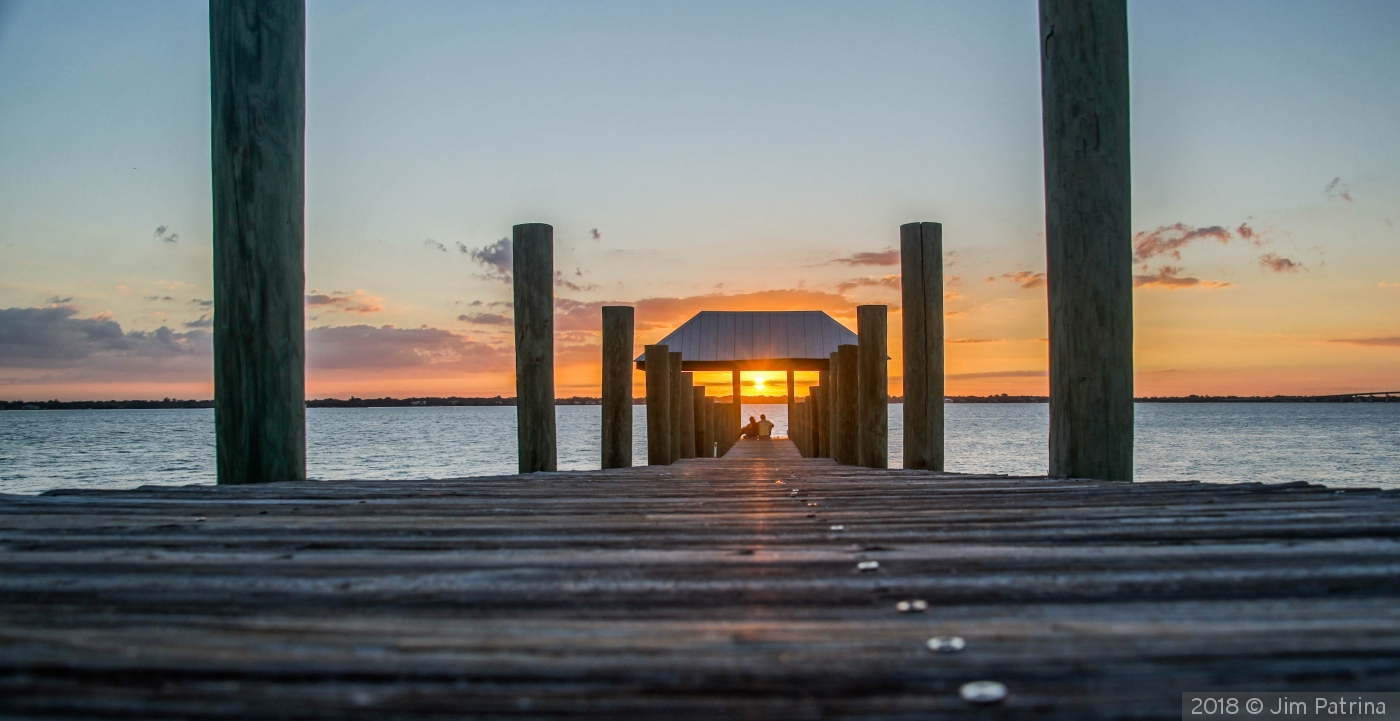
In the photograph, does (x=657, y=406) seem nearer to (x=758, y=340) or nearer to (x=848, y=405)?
(x=848, y=405)

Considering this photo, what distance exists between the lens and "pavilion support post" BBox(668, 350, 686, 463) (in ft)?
36.1

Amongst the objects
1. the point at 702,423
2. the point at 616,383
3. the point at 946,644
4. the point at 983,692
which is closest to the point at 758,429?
the point at 702,423

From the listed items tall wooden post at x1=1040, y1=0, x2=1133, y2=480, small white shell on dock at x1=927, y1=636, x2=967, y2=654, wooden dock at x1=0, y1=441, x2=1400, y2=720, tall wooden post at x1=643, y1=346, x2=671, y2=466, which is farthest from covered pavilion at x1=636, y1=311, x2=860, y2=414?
small white shell on dock at x1=927, y1=636, x2=967, y2=654

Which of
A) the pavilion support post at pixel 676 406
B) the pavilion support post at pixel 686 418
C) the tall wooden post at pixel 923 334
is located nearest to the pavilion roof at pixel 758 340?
the pavilion support post at pixel 686 418

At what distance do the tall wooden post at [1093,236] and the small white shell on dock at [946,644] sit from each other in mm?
2882

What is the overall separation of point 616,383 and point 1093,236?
5089mm

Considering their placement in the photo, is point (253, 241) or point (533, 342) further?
point (533, 342)

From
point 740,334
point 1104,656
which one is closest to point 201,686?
point 1104,656

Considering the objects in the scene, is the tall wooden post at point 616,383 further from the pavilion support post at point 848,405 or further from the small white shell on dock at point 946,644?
the small white shell on dock at point 946,644

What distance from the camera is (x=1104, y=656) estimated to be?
1256mm

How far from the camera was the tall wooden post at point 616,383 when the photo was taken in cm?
799

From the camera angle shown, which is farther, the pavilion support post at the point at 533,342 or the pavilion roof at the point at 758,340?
the pavilion roof at the point at 758,340

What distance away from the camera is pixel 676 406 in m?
11.6

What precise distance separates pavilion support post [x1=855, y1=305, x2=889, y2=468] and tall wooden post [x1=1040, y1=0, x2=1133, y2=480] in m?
3.66
